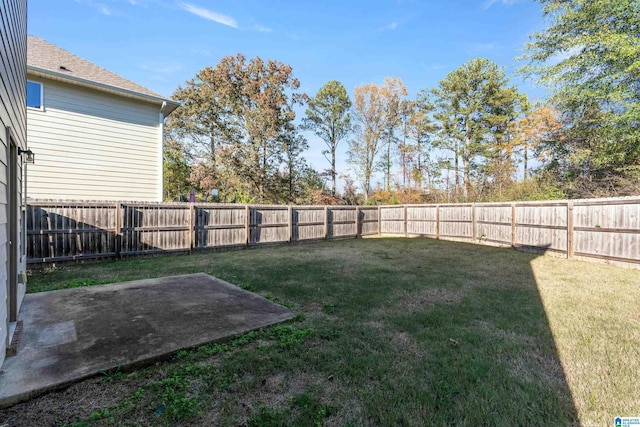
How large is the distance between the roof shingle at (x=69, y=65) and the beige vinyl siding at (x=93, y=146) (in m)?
0.39

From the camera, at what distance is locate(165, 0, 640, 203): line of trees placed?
10.7 m

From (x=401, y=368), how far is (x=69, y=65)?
466 inches

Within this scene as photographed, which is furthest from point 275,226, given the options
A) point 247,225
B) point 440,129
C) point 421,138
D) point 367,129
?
point 440,129

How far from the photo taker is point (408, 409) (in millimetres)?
1830

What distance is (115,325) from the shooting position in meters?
2.99

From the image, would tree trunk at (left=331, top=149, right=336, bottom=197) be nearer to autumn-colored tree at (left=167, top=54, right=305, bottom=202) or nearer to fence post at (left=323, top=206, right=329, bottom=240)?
autumn-colored tree at (left=167, top=54, right=305, bottom=202)

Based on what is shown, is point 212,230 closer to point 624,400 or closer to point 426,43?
point 624,400

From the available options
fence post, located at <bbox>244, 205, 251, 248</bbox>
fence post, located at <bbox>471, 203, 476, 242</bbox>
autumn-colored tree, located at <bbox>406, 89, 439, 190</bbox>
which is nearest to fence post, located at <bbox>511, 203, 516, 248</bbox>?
fence post, located at <bbox>471, 203, 476, 242</bbox>

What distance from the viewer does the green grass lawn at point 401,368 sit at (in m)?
1.78

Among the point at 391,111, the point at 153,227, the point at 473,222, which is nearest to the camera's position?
the point at 153,227

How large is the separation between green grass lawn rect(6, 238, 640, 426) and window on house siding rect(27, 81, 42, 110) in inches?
243

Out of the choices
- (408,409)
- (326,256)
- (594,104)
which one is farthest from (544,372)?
(594,104)

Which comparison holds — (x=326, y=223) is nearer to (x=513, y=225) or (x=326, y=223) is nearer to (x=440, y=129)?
(x=513, y=225)

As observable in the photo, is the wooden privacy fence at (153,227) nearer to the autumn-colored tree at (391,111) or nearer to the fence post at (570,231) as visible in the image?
the fence post at (570,231)
